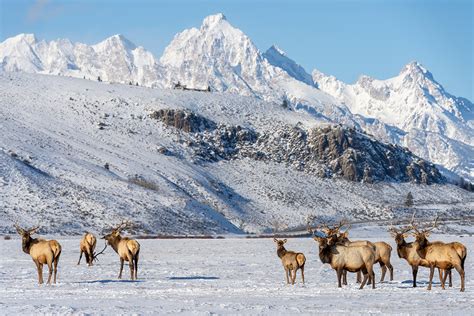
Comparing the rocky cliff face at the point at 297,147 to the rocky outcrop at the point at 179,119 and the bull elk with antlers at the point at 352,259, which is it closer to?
the rocky outcrop at the point at 179,119

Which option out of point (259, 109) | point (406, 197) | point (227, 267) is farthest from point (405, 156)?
point (227, 267)

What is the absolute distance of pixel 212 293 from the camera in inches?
1004

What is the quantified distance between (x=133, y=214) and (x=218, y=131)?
75.1 m

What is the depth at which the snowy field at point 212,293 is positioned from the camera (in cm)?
2130

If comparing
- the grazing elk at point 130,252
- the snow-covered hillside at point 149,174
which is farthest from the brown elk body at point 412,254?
the snow-covered hillside at point 149,174

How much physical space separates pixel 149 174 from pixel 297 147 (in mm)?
54053

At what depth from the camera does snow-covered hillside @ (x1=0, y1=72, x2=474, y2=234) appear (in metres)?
99.2

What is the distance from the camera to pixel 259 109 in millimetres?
194250

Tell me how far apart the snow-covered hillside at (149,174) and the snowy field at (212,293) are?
165 ft

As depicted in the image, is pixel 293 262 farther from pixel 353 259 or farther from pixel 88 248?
pixel 88 248

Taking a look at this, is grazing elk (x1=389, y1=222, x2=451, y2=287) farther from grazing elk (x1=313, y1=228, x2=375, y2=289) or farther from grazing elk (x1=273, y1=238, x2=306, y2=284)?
grazing elk (x1=273, y1=238, x2=306, y2=284)

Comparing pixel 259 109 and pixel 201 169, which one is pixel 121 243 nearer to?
pixel 201 169

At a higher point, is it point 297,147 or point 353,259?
point 297,147

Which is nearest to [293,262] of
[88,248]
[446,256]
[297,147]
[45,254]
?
[446,256]
